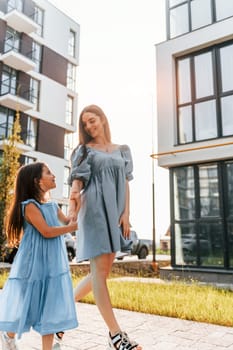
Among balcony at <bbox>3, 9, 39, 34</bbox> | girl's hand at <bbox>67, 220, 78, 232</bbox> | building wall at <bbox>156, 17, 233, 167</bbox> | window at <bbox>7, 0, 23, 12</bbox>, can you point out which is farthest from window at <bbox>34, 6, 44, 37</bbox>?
girl's hand at <bbox>67, 220, 78, 232</bbox>

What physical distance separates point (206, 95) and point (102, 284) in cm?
796

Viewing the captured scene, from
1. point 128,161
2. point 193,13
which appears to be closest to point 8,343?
point 128,161

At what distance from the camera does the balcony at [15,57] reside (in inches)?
821

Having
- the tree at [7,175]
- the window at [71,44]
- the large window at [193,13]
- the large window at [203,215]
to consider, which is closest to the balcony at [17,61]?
the window at [71,44]

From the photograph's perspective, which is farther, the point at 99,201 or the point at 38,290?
the point at 99,201

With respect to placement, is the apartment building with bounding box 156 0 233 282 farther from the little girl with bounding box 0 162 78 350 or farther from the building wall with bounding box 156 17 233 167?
the little girl with bounding box 0 162 78 350

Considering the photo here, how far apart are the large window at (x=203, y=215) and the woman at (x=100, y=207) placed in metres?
6.42

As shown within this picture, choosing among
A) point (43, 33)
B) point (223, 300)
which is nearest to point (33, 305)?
point (223, 300)

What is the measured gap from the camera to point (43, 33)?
24406 millimetres

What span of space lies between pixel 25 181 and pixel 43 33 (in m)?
24.3

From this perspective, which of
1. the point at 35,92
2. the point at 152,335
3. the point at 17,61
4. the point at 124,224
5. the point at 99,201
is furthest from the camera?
the point at 35,92

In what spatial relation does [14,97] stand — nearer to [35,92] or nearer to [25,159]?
[35,92]

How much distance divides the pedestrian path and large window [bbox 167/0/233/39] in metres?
8.65

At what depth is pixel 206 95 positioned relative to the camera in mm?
9469
